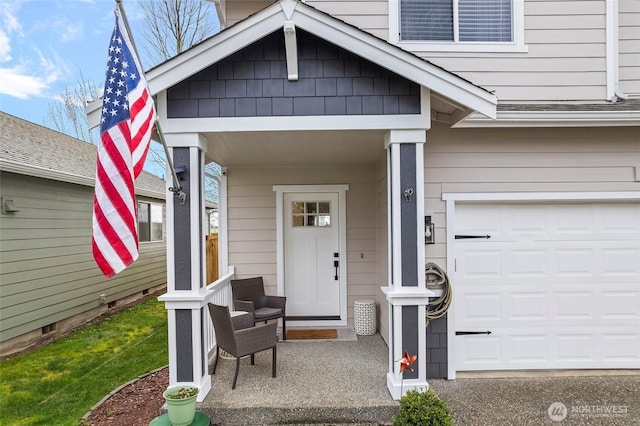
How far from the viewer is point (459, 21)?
4.31 metres

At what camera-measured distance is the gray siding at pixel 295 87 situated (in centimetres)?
332

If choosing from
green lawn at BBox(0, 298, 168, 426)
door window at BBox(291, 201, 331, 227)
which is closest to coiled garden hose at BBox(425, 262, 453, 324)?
door window at BBox(291, 201, 331, 227)

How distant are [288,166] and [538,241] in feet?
10.9

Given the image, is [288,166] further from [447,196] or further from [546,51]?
[546,51]

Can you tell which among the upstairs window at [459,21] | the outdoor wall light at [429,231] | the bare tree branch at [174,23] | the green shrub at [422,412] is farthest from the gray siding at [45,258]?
the upstairs window at [459,21]

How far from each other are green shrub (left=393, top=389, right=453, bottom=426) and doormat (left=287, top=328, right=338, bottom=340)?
88.3 inches

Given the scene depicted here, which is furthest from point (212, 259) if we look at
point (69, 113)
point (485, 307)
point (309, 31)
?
point (69, 113)

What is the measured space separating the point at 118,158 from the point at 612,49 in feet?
17.0

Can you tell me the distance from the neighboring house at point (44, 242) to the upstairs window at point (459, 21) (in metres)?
5.50

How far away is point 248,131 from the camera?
335 centimetres

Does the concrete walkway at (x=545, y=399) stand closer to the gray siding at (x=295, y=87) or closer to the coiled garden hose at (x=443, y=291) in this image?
the coiled garden hose at (x=443, y=291)

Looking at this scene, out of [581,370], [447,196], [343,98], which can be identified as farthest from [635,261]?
[343,98]

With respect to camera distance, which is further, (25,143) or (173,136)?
(25,143)

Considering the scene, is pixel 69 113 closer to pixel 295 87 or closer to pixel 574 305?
pixel 295 87
